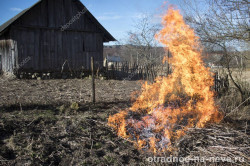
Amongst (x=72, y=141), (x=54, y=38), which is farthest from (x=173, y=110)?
(x=54, y=38)

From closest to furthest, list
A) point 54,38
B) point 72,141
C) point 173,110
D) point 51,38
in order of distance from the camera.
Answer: point 72,141
point 173,110
point 51,38
point 54,38

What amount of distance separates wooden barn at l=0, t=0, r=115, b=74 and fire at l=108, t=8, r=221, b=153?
24.4 ft

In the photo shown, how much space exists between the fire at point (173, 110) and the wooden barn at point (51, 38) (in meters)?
7.42

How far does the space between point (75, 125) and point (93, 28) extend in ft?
37.8

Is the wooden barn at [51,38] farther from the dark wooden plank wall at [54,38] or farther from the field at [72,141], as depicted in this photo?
the field at [72,141]

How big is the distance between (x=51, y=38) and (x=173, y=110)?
11.1 m

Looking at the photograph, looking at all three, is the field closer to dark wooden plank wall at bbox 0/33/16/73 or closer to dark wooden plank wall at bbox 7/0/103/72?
dark wooden plank wall at bbox 7/0/103/72

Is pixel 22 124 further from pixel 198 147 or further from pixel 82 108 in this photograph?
pixel 198 147

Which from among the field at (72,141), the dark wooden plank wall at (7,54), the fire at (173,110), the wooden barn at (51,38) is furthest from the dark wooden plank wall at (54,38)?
the fire at (173,110)

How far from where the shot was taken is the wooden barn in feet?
40.9

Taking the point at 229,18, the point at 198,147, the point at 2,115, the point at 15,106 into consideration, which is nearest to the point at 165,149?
the point at 198,147

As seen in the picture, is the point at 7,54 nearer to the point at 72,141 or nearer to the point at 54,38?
the point at 54,38

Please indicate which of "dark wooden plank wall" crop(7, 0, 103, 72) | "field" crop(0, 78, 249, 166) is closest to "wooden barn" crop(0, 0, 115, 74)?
"dark wooden plank wall" crop(7, 0, 103, 72)

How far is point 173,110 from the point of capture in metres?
5.16
